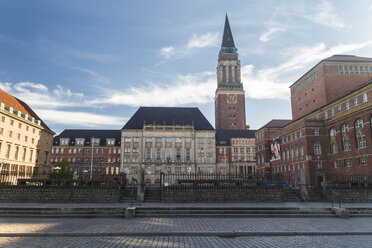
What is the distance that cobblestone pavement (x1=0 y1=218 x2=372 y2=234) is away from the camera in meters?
11.1

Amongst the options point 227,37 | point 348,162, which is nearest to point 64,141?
point 227,37

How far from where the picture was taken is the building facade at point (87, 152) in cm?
8819

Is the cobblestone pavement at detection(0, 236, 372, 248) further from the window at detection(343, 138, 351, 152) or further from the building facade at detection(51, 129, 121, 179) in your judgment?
the building facade at detection(51, 129, 121, 179)

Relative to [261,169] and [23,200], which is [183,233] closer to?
[23,200]

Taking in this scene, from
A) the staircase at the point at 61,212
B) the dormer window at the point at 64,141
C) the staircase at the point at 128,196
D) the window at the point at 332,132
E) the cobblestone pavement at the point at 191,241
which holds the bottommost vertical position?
the cobblestone pavement at the point at 191,241

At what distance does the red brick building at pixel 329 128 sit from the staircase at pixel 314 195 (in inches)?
912

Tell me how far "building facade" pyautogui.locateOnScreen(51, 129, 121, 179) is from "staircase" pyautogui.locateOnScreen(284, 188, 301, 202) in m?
74.1

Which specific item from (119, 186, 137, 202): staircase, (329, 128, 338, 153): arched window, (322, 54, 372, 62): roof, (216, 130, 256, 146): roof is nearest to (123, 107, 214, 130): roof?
(216, 130, 256, 146): roof

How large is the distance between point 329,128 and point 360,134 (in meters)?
8.67

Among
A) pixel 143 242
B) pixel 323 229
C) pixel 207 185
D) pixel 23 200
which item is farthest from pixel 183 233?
pixel 23 200

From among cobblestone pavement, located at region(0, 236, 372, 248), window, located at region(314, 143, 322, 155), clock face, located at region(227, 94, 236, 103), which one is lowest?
cobblestone pavement, located at region(0, 236, 372, 248)

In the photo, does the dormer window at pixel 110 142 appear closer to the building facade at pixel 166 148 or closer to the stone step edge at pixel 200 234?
the building facade at pixel 166 148

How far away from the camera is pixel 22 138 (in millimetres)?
51188

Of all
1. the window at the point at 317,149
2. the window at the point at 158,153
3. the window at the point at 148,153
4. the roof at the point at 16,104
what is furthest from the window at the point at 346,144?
the roof at the point at 16,104
